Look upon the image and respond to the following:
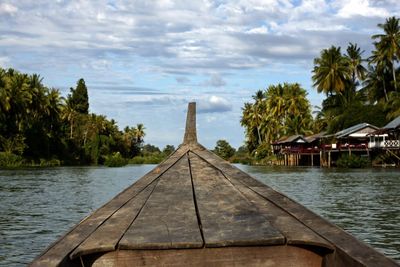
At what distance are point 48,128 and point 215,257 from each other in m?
60.8

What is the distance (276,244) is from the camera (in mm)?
2990

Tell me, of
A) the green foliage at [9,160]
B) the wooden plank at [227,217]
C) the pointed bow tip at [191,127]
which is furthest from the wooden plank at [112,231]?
the green foliage at [9,160]

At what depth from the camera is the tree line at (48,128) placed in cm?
5003

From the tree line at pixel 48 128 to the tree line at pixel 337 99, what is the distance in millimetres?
19700

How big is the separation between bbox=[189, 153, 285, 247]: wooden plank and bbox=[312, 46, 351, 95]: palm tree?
52142mm

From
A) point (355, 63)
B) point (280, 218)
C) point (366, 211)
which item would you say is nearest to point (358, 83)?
point (355, 63)

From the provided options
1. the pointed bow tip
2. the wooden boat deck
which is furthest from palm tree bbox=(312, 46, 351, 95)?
the wooden boat deck

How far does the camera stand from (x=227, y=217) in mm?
3432

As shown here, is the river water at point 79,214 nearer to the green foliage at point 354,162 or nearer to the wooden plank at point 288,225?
the wooden plank at point 288,225

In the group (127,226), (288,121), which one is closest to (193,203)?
(127,226)

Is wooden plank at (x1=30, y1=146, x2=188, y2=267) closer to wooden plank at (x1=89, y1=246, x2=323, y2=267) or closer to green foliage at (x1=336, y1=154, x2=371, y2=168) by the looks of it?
wooden plank at (x1=89, y1=246, x2=323, y2=267)

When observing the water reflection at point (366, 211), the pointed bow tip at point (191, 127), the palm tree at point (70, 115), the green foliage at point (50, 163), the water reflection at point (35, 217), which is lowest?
the water reflection at point (35, 217)

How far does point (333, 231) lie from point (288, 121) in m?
63.4

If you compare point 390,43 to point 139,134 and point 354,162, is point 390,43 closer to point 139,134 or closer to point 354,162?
point 354,162
